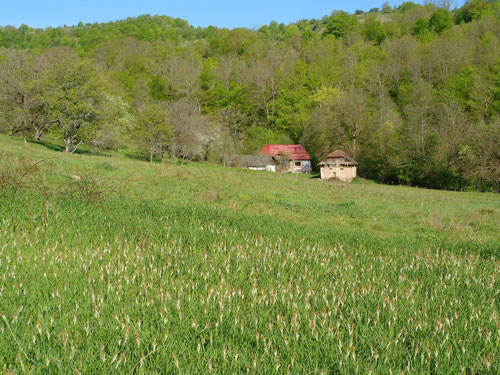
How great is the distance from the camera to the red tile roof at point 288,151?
84.5m

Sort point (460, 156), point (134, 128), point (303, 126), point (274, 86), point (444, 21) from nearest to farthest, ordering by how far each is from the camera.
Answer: point (460, 156) → point (134, 128) → point (303, 126) → point (274, 86) → point (444, 21)

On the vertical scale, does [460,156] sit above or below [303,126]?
below

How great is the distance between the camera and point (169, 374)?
267 centimetres

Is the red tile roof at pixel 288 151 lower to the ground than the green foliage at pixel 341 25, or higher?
lower

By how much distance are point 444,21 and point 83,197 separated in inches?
5671

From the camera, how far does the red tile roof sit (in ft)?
277

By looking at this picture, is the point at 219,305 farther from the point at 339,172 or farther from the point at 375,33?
the point at 375,33

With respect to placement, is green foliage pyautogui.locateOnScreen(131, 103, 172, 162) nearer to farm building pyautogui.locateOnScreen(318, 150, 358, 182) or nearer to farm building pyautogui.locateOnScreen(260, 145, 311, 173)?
farm building pyautogui.locateOnScreen(260, 145, 311, 173)

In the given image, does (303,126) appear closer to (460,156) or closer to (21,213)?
(460,156)

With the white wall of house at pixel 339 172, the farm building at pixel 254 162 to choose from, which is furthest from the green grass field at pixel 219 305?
the farm building at pixel 254 162

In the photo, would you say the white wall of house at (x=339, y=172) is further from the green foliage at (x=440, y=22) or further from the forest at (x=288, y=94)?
the green foliage at (x=440, y=22)

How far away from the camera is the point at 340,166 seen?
6950 cm

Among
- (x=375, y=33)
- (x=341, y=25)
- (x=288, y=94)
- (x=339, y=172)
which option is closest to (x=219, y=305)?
(x=339, y=172)

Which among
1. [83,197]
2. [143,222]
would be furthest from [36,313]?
[83,197]
